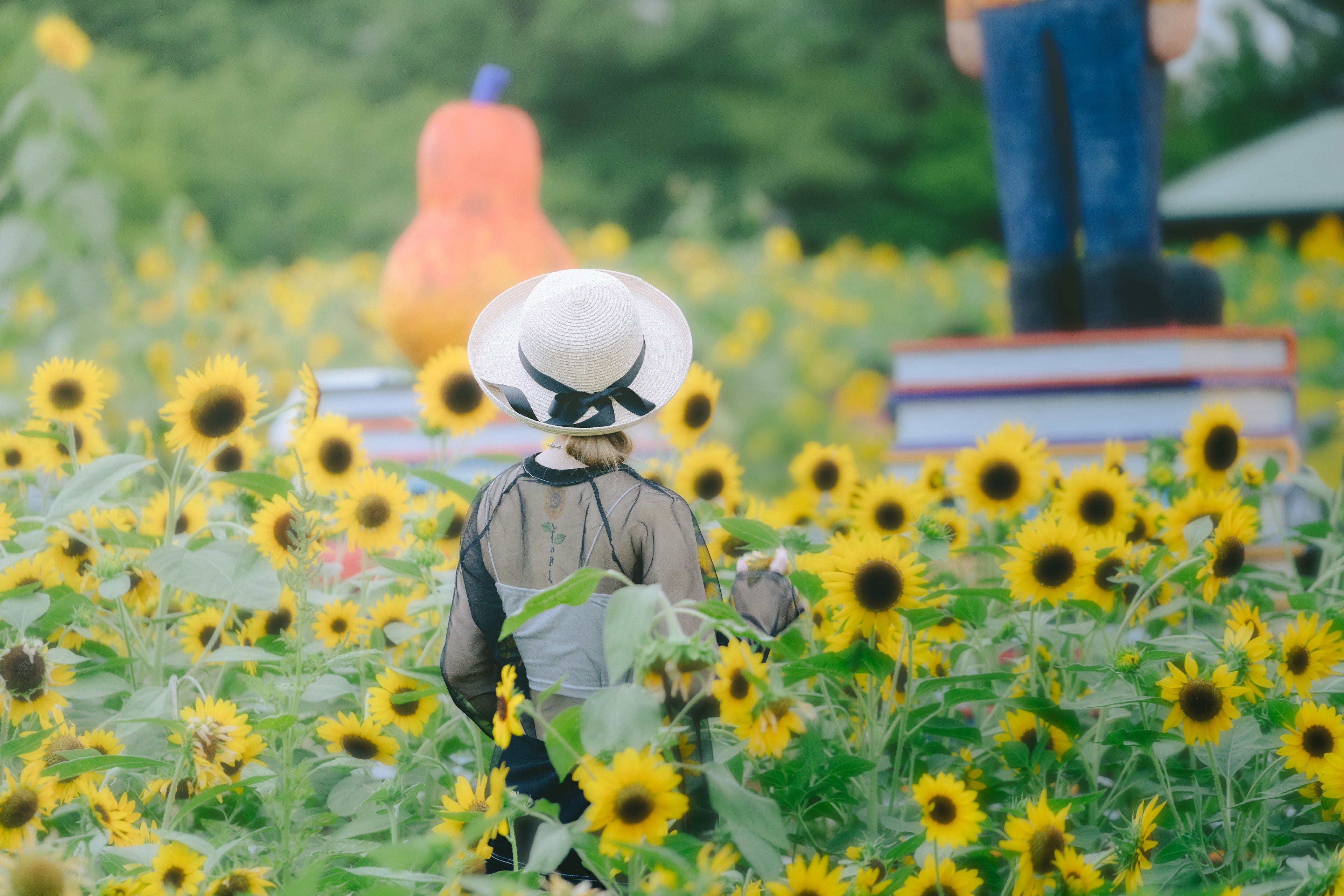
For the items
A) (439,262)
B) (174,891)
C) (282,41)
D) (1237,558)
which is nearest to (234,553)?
(174,891)

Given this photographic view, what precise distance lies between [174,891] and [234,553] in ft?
1.51

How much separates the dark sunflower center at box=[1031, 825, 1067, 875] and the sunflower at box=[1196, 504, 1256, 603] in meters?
0.48

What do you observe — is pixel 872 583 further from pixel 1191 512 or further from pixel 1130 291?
pixel 1130 291

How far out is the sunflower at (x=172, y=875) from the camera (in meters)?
1.21

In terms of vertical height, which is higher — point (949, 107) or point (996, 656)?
point (949, 107)

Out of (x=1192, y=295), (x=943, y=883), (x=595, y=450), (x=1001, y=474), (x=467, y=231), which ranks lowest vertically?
(x=943, y=883)

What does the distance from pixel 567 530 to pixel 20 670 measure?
70 cm

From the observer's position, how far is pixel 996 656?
1805 millimetres

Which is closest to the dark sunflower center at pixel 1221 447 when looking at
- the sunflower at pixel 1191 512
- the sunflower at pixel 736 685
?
the sunflower at pixel 1191 512

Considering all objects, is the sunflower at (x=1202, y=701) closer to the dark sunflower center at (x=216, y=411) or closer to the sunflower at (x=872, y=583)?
the sunflower at (x=872, y=583)

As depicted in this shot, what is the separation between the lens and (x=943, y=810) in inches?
51.1

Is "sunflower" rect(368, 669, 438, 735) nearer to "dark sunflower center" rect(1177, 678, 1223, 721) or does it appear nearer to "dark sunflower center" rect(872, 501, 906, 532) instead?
"dark sunflower center" rect(872, 501, 906, 532)

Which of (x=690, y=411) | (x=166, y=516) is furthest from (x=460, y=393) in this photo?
(x=166, y=516)

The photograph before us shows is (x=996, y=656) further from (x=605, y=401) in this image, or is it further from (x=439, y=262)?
(x=439, y=262)
